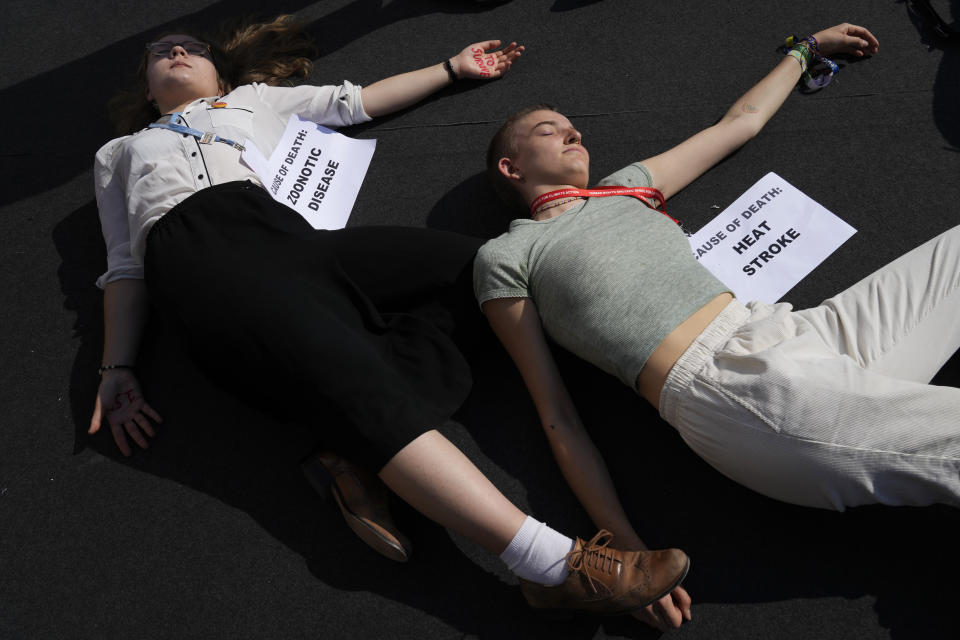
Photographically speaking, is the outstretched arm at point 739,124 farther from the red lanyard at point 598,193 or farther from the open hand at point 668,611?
the open hand at point 668,611

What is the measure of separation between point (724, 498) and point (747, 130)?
44.9 inches

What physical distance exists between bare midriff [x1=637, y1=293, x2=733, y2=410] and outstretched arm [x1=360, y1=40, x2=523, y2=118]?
4.24ft

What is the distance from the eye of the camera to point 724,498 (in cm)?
156

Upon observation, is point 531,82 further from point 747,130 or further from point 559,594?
point 559,594

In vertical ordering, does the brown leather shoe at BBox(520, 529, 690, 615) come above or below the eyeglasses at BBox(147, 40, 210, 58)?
below

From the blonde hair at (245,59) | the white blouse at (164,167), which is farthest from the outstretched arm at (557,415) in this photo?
the blonde hair at (245,59)

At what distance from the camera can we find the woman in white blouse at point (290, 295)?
1.33 m

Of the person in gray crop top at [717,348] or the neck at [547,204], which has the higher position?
the neck at [547,204]

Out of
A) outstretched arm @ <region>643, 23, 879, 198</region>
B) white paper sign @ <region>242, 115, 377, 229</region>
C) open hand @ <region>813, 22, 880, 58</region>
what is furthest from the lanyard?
open hand @ <region>813, 22, 880, 58</region>

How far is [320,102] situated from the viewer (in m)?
2.10

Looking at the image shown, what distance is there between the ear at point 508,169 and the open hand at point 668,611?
3.81ft

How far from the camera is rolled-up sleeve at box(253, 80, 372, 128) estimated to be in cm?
208

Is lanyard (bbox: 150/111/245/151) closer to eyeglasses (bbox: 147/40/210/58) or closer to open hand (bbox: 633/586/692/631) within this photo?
eyeglasses (bbox: 147/40/210/58)

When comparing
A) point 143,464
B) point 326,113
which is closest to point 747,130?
point 326,113
